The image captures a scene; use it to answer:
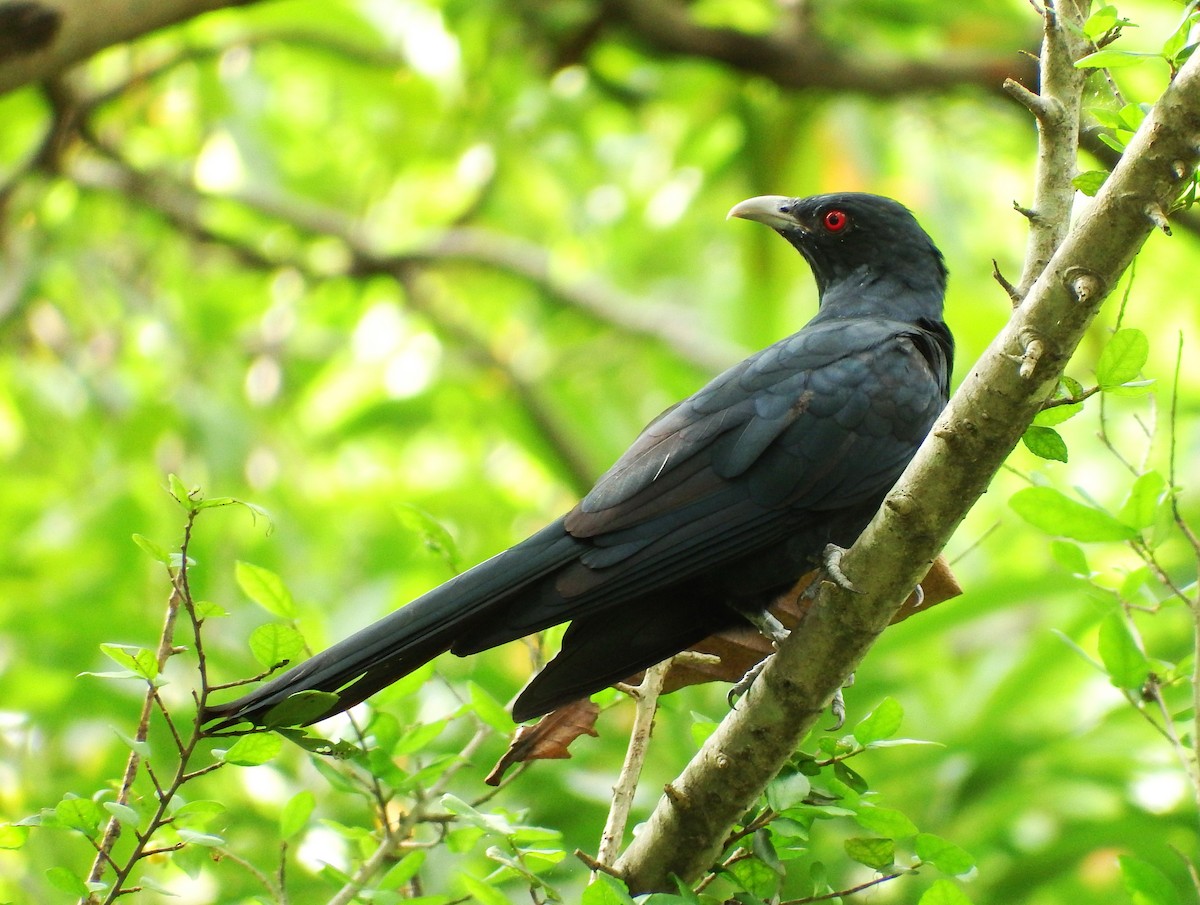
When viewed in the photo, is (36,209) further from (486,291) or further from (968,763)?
(968,763)

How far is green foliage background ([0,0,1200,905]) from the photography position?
15.8 feet

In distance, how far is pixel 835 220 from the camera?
14.4ft

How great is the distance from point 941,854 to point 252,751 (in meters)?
1.28

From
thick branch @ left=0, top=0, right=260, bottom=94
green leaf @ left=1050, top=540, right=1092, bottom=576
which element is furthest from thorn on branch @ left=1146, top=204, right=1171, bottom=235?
thick branch @ left=0, top=0, right=260, bottom=94

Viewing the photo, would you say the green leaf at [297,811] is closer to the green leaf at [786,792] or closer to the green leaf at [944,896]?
the green leaf at [786,792]

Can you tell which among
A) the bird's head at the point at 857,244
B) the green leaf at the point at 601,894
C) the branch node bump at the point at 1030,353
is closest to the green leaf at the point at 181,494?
the green leaf at the point at 601,894

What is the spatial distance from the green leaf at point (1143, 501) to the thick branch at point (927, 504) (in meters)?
0.31

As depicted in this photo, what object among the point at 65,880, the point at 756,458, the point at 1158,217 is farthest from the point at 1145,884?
the point at 65,880

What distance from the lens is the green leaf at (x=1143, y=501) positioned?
2.43 m

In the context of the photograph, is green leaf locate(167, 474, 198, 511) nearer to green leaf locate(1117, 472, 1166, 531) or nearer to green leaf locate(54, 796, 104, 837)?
green leaf locate(54, 796, 104, 837)

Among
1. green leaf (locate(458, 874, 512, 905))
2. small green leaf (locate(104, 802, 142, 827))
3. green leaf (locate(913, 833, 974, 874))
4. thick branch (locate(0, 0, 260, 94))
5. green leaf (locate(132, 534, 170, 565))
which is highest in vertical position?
thick branch (locate(0, 0, 260, 94))

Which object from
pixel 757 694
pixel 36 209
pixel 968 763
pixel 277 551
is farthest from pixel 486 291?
pixel 757 694

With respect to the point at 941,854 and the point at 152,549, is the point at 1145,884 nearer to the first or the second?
the point at 941,854

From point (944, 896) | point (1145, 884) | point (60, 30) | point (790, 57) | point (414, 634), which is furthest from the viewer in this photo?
point (790, 57)
